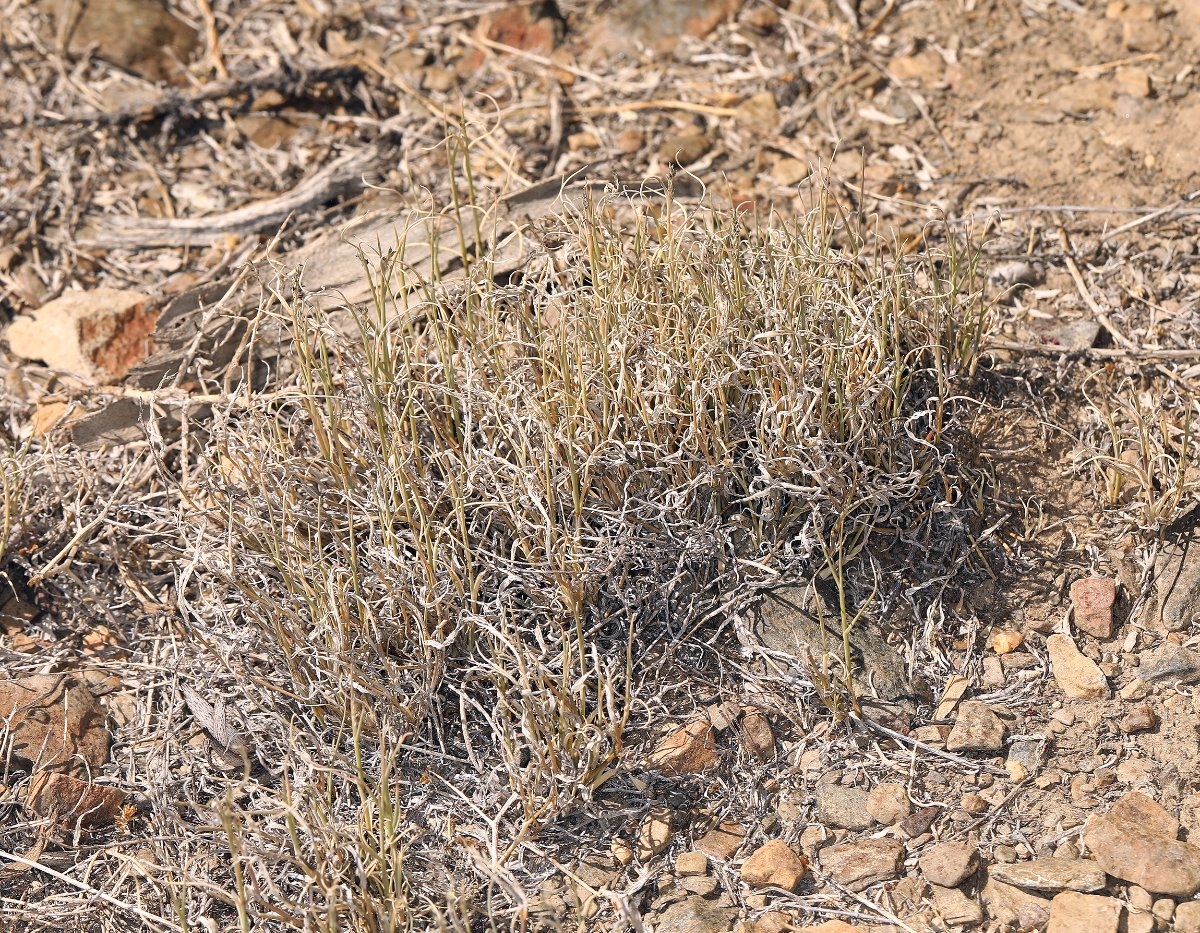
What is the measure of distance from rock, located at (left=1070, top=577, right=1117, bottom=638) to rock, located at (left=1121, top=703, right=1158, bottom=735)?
187mm

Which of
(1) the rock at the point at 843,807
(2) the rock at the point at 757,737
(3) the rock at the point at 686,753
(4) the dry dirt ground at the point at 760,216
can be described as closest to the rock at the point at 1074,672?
(4) the dry dirt ground at the point at 760,216

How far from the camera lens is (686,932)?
2.18 m

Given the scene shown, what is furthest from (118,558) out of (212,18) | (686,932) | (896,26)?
(896,26)

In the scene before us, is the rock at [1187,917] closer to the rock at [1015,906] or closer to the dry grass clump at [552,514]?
the rock at [1015,906]

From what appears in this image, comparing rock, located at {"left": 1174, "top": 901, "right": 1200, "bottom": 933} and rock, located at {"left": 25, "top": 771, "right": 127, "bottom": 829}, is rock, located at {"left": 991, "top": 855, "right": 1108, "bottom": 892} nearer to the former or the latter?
rock, located at {"left": 1174, "top": 901, "right": 1200, "bottom": 933}

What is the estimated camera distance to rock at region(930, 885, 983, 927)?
214cm

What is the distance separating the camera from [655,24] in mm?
4008

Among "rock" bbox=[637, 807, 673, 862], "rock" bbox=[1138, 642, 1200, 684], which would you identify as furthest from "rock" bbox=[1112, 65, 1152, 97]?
"rock" bbox=[637, 807, 673, 862]

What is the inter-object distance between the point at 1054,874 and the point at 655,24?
9.54ft

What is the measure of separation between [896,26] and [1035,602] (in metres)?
2.09

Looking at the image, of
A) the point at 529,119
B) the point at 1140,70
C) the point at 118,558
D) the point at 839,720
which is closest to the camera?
the point at 839,720

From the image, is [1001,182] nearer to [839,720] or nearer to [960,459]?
[960,459]

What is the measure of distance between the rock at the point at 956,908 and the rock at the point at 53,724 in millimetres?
1683

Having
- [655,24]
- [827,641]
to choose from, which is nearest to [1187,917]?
[827,641]
